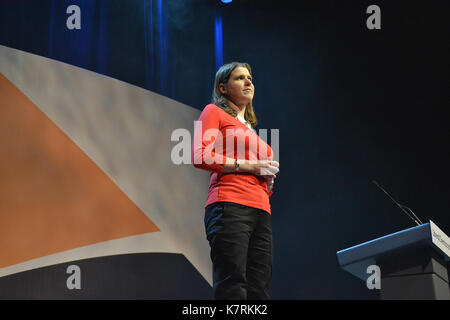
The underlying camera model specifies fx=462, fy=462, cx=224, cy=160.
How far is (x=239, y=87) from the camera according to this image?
5.24 ft

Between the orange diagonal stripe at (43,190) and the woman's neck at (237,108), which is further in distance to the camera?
the orange diagonal stripe at (43,190)

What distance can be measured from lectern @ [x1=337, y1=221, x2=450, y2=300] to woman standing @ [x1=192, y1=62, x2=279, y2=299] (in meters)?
0.46

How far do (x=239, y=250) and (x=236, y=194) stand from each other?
0.18 metres

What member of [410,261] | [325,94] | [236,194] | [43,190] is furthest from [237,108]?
[325,94]

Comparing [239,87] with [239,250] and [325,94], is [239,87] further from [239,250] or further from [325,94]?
[325,94]

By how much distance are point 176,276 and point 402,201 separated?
69.1 inches

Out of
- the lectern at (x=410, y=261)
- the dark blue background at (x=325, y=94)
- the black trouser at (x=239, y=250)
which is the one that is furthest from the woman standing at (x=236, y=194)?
the dark blue background at (x=325, y=94)

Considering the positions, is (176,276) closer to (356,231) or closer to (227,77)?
(356,231)

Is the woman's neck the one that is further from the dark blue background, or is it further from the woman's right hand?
the dark blue background

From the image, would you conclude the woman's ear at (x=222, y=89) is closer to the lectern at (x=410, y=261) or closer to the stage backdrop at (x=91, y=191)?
the lectern at (x=410, y=261)

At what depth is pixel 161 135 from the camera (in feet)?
10.9

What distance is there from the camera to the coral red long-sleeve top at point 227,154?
1.40 metres

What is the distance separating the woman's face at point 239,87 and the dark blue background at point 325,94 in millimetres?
1722

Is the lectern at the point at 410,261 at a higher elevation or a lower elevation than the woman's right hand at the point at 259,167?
lower
